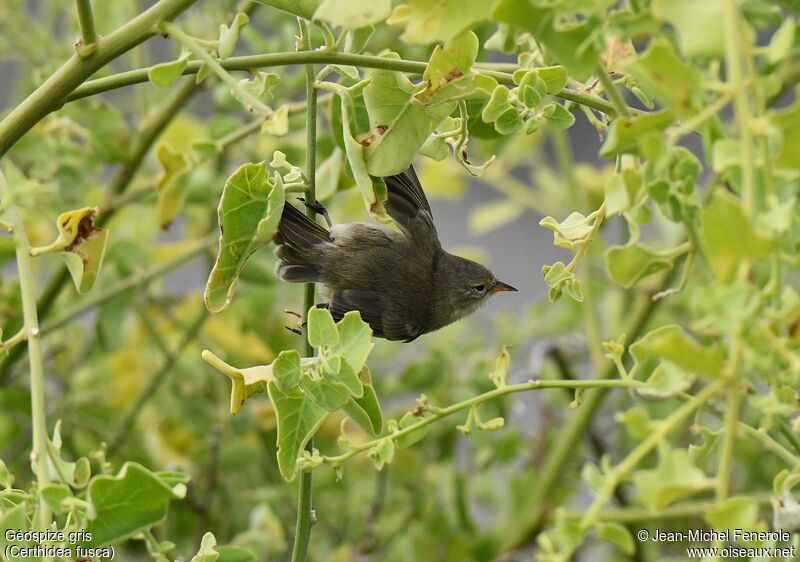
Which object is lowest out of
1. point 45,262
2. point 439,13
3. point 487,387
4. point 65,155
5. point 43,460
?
point 487,387

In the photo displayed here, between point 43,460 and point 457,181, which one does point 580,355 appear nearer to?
point 457,181

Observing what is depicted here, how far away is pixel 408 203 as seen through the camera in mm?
1532

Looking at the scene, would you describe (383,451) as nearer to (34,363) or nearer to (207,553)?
(207,553)

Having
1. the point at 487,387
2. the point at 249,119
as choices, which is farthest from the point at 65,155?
the point at 487,387

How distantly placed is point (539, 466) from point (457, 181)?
0.74 m

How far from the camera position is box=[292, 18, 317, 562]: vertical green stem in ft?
2.79

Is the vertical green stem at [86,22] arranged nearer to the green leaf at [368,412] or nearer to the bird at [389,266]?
the green leaf at [368,412]

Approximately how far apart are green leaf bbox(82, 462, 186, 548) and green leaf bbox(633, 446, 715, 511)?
319 millimetres

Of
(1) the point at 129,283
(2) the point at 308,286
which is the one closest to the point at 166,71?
(2) the point at 308,286

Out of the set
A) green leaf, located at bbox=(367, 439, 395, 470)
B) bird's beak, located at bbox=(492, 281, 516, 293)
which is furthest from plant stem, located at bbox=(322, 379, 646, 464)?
bird's beak, located at bbox=(492, 281, 516, 293)

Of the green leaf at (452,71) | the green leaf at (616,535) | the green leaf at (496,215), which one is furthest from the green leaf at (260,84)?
the green leaf at (496,215)

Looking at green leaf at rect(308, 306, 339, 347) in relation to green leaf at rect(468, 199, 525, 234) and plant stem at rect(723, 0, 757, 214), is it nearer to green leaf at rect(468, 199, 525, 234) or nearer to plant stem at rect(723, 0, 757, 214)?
plant stem at rect(723, 0, 757, 214)

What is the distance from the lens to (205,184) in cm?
178

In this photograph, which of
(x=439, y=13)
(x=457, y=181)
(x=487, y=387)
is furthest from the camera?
(x=457, y=181)
